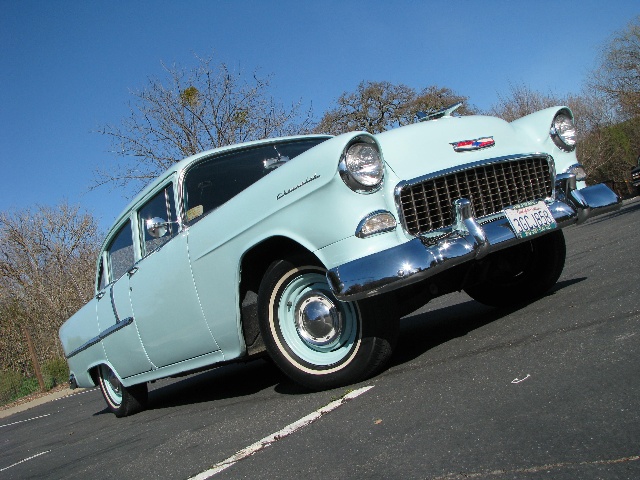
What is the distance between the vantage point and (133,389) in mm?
5406

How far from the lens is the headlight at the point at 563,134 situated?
4.14m

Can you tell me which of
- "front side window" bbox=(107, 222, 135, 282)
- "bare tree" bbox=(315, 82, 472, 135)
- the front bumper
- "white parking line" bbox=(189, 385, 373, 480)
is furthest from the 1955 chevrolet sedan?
"bare tree" bbox=(315, 82, 472, 135)

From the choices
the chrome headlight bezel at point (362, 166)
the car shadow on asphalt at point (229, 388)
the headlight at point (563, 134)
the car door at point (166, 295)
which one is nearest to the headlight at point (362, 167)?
the chrome headlight bezel at point (362, 166)

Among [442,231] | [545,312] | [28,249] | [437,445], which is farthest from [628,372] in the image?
[28,249]

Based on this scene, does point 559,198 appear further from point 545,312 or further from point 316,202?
point 316,202

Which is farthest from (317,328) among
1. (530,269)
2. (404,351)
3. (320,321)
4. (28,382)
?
(28,382)

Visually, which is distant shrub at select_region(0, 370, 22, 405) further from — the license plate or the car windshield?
the license plate

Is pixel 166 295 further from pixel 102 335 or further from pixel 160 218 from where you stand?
pixel 102 335

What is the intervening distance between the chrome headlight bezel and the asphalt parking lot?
1.01m

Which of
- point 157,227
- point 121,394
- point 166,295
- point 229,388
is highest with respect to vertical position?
point 157,227

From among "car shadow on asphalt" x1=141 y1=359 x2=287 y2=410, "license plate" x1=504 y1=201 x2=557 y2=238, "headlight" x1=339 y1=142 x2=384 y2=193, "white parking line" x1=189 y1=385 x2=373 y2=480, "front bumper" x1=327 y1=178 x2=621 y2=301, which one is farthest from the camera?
"car shadow on asphalt" x1=141 y1=359 x2=287 y2=410

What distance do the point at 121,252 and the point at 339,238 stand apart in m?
2.85

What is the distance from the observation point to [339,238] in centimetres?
308

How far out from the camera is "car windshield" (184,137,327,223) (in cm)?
412
